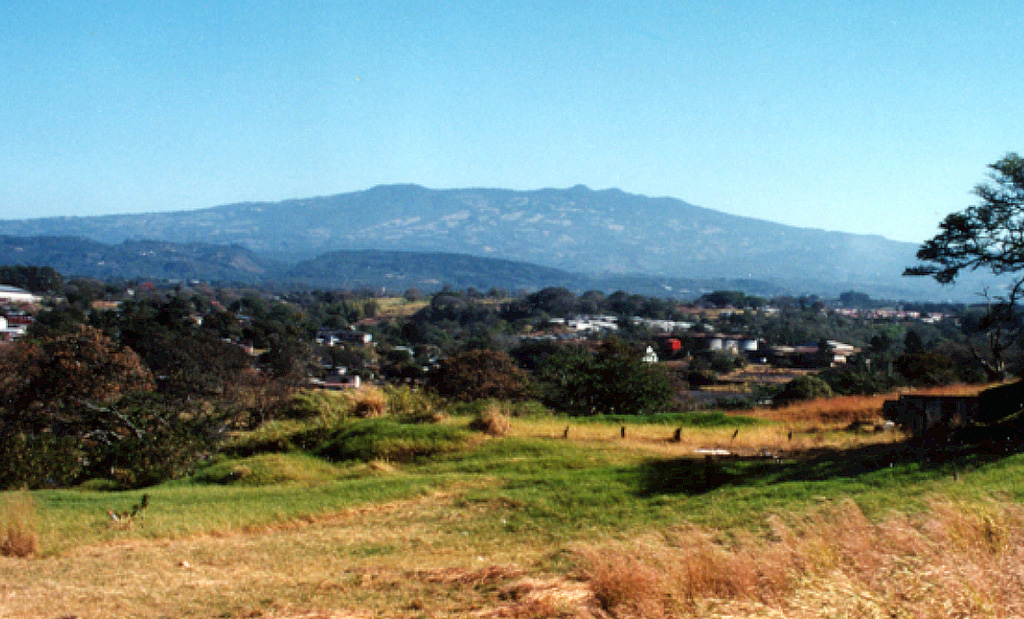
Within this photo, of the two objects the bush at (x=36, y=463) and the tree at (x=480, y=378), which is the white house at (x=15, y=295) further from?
the bush at (x=36, y=463)

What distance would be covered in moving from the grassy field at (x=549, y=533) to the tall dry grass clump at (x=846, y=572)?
16mm

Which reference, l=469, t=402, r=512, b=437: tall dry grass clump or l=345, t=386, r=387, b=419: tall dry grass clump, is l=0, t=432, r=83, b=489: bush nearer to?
l=345, t=386, r=387, b=419: tall dry grass clump

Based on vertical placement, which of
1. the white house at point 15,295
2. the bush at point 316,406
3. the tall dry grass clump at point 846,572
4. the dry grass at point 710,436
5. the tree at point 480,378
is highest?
the tall dry grass clump at point 846,572

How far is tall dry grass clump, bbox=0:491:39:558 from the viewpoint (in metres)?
9.08

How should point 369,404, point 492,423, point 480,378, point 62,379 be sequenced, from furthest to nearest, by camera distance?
point 480,378, point 62,379, point 369,404, point 492,423

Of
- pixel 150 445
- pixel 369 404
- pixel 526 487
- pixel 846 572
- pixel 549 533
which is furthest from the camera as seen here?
pixel 369 404

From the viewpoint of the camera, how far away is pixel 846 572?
552 cm

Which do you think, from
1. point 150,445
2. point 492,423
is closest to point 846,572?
point 492,423

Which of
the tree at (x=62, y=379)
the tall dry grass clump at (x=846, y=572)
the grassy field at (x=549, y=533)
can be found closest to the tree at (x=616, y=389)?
the grassy field at (x=549, y=533)

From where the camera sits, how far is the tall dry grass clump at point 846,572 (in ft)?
15.6

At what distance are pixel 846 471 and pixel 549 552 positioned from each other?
4.63 m

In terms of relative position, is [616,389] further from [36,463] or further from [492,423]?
[36,463]

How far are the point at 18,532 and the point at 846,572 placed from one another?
26.3ft

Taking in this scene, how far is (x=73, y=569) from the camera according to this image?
8.10m
